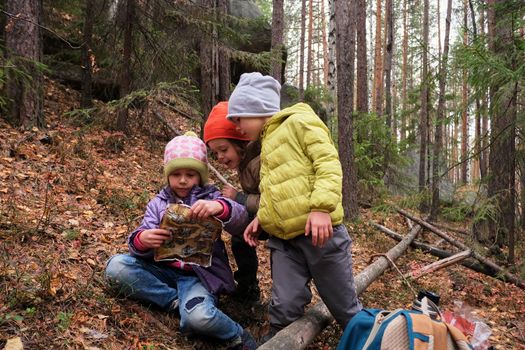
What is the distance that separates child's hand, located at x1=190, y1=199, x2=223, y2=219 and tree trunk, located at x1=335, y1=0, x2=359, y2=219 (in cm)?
606

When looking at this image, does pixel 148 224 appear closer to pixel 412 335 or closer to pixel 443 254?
pixel 412 335

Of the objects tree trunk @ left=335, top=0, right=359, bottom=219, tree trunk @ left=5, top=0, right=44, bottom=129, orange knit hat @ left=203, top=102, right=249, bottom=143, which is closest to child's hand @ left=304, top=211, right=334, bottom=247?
orange knit hat @ left=203, top=102, right=249, bottom=143

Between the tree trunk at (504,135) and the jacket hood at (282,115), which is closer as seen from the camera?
the jacket hood at (282,115)

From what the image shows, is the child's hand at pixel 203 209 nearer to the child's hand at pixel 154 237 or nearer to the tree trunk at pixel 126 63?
the child's hand at pixel 154 237

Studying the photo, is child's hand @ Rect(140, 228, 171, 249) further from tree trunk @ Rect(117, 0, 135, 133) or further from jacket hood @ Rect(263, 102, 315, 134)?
tree trunk @ Rect(117, 0, 135, 133)

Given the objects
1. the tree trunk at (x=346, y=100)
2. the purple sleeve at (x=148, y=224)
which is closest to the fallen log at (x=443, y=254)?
the tree trunk at (x=346, y=100)

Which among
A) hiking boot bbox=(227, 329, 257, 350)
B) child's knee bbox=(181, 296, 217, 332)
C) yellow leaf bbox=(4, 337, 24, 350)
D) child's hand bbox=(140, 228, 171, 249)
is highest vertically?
child's hand bbox=(140, 228, 171, 249)

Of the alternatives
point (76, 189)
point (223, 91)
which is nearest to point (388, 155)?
point (223, 91)

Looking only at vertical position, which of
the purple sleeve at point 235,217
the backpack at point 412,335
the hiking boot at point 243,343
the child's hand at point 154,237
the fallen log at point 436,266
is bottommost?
the fallen log at point 436,266

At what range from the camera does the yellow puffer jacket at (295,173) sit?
2.76 metres

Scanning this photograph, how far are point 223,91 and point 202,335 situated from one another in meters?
7.97

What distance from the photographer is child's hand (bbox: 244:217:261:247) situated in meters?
3.15

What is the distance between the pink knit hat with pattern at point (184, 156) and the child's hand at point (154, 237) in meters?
0.52

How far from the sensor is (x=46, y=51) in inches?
413
